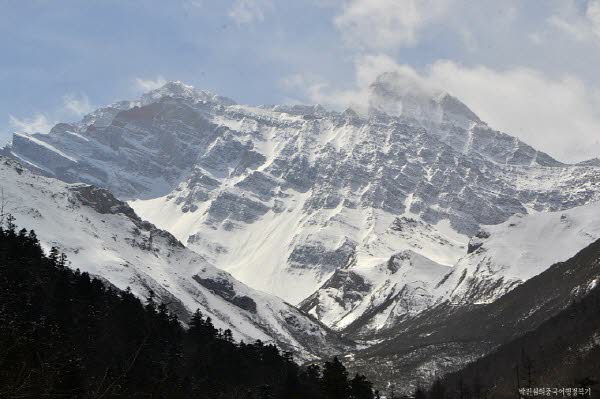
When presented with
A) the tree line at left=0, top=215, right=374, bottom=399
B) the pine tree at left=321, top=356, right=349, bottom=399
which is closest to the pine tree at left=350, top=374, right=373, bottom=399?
the tree line at left=0, top=215, right=374, bottom=399

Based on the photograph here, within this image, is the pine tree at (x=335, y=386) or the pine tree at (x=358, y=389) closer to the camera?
the pine tree at (x=335, y=386)

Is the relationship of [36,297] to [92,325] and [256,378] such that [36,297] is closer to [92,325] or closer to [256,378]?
[92,325]

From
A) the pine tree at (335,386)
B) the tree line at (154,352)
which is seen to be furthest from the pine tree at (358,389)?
the pine tree at (335,386)

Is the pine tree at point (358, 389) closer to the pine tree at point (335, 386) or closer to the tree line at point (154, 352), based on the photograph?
the tree line at point (154, 352)

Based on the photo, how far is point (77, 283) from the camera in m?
147

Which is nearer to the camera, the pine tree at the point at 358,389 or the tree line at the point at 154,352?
the tree line at the point at 154,352

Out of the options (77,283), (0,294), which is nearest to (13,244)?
(77,283)

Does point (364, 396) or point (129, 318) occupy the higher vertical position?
point (129, 318)

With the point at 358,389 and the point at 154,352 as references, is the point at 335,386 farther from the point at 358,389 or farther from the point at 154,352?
the point at 154,352

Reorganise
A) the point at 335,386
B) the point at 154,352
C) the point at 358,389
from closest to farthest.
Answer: the point at 335,386
the point at 358,389
the point at 154,352

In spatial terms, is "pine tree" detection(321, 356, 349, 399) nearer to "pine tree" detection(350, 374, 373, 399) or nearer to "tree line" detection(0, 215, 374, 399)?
"tree line" detection(0, 215, 374, 399)

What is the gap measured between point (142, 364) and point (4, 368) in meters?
105

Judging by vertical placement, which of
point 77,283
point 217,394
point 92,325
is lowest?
point 217,394

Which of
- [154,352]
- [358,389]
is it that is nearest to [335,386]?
[358,389]
